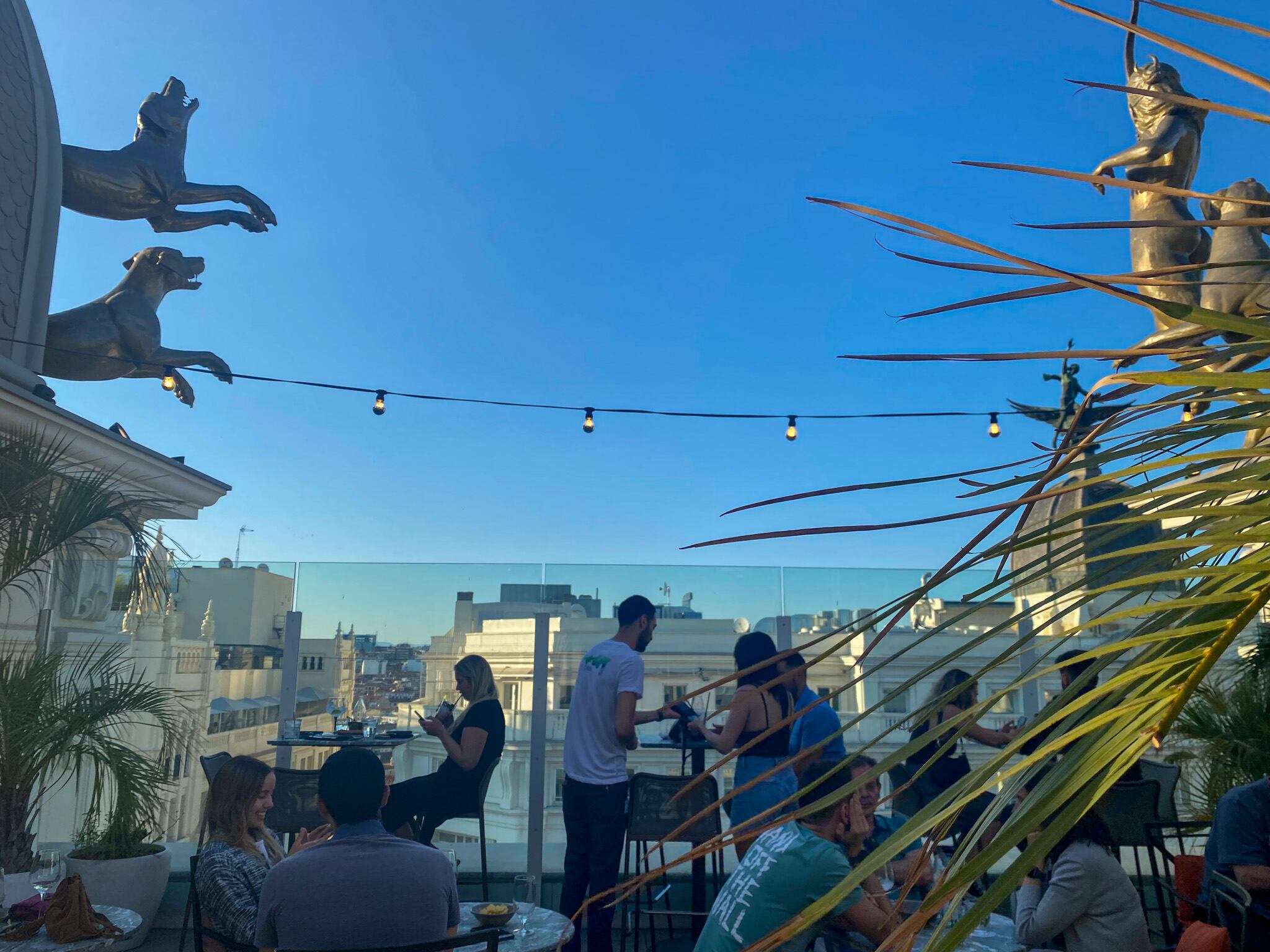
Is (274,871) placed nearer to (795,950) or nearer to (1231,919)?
(795,950)

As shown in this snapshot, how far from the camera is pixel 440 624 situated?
734 cm

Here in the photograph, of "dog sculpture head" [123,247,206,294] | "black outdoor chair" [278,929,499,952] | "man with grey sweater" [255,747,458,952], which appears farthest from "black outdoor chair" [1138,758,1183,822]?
"dog sculpture head" [123,247,206,294]

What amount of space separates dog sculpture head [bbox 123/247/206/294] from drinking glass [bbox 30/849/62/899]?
22.2 ft

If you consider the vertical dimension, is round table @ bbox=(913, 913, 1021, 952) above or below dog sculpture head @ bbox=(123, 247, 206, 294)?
below

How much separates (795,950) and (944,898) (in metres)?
2.40

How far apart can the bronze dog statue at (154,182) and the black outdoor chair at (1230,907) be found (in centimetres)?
987

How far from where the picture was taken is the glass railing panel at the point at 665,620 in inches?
284

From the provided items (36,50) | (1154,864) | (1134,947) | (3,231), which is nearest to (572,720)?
(1134,947)

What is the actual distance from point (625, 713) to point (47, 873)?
2535 mm

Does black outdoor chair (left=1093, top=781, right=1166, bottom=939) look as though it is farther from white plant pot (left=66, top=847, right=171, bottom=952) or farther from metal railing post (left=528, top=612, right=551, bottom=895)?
white plant pot (left=66, top=847, right=171, bottom=952)

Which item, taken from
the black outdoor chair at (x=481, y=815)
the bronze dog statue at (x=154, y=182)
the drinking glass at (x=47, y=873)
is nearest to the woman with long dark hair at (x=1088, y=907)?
the black outdoor chair at (x=481, y=815)

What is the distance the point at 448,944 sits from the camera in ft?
7.93

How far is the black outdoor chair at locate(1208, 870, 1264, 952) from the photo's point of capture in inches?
121

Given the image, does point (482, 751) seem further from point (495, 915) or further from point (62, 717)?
point (62, 717)
